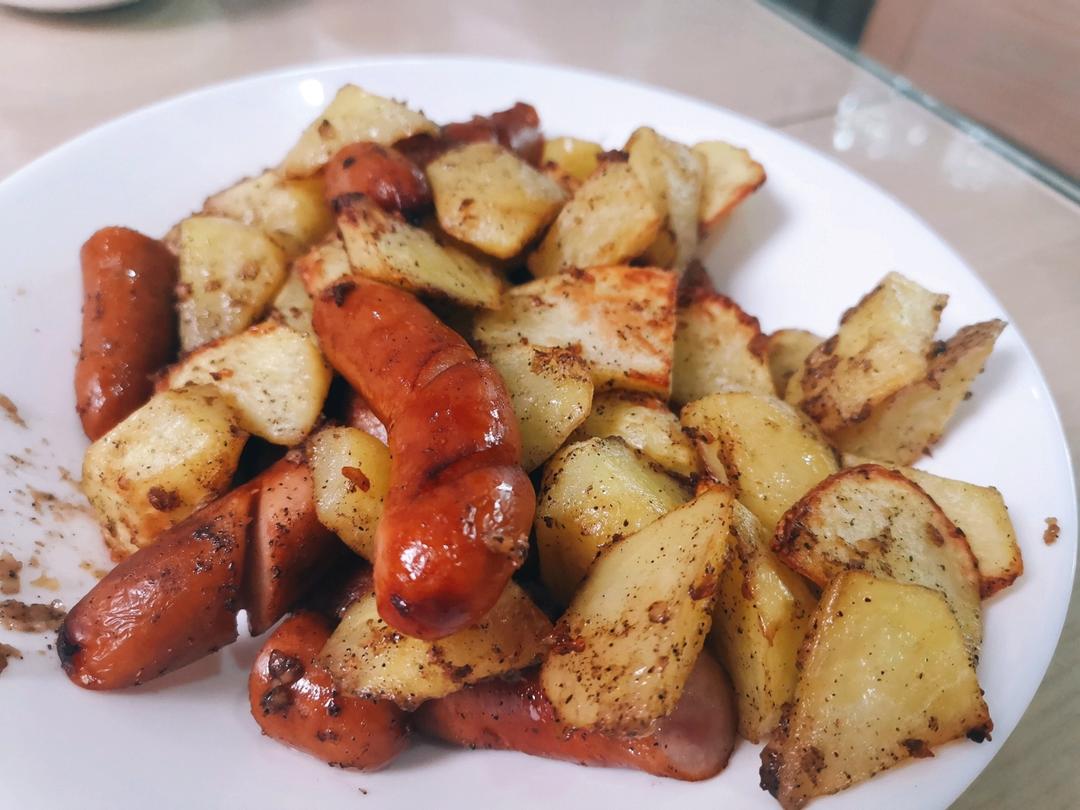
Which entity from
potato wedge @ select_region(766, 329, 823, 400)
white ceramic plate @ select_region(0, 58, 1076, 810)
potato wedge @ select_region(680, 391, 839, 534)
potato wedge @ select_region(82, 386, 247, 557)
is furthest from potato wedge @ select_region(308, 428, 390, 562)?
potato wedge @ select_region(766, 329, 823, 400)

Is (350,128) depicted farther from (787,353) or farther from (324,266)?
(787,353)

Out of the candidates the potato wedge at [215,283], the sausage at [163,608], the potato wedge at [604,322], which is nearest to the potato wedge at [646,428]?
the potato wedge at [604,322]

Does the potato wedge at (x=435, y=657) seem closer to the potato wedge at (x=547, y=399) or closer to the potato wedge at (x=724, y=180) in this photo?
the potato wedge at (x=547, y=399)

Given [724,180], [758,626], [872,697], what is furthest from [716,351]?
[872,697]

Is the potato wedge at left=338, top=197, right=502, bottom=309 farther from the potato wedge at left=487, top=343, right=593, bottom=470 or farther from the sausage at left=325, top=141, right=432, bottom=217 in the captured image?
the potato wedge at left=487, top=343, right=593, bottom=470

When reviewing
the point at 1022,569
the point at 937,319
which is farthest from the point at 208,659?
the point at 937,319

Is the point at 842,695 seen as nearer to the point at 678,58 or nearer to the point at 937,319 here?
the point at 937,319
